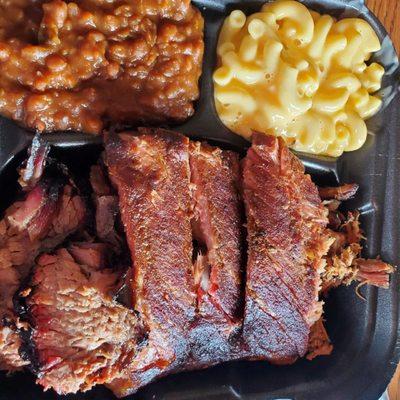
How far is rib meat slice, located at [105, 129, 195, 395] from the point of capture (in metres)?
2.33

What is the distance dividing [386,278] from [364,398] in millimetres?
579

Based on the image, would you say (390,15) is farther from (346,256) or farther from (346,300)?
(346,300)

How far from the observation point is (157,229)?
93.5 inches

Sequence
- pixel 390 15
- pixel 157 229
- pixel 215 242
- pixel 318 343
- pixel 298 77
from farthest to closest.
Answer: pixel 390 15 → pixel 318 343 → pixel 298 77 → pixel 215 242 → pixel 157 229

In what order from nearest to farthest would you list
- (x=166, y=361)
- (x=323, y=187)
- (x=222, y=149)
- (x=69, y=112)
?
(x=69, y=112) < (x=166, y=361) < (x=222, y=149) < (x=323, y=187)

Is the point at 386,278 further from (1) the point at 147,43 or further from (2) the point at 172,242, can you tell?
(1) the point at 147,43

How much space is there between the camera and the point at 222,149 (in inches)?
107

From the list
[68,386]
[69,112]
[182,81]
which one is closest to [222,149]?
[182,81]

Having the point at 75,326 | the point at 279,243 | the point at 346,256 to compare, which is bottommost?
the point at 75,326

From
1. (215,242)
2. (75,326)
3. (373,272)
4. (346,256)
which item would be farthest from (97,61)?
(373,272)

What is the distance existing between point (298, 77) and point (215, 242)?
845 mm

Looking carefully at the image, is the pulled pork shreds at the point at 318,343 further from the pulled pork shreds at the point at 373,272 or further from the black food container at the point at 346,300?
the pulled pork shreds at the point at 373,272

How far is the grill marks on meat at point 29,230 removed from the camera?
2.31 m

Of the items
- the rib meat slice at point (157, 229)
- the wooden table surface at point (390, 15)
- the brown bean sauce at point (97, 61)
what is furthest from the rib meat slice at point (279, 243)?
the wooden table surface at point (390, 15)
